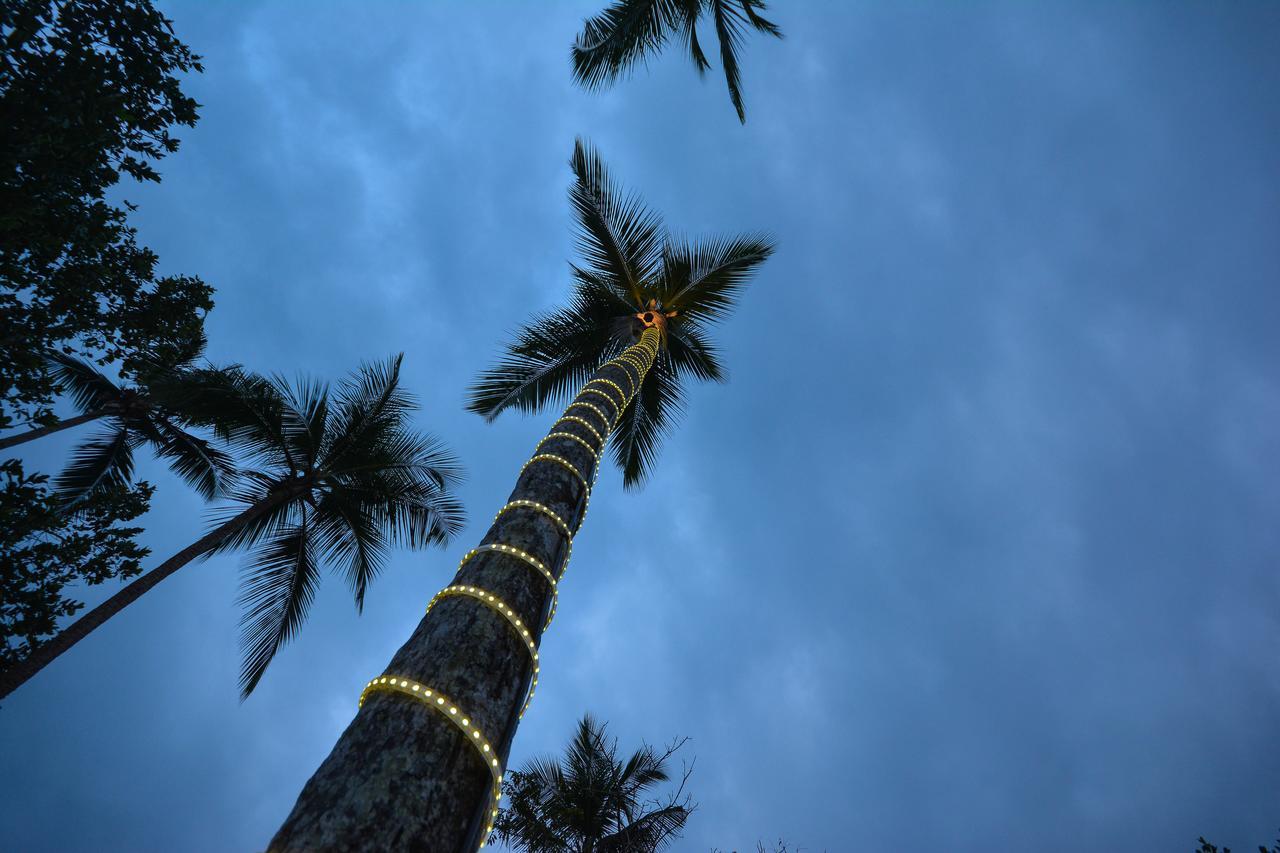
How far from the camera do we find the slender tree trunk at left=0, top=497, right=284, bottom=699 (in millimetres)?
5844

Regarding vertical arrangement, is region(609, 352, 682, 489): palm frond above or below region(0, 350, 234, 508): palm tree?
above

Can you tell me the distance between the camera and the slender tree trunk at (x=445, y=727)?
77.3 inches

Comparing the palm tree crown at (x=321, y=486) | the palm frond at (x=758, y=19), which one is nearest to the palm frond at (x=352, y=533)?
the palm tree crown at (x=321, y=486)

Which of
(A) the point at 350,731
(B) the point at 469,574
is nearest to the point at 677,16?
(B) the point at 469,574

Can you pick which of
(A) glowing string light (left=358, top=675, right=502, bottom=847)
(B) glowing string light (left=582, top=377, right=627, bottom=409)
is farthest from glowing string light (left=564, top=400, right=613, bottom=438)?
(A) glowing string light (left=358, top=675, right=502, bottom=847)

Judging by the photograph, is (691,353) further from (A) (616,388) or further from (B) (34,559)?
(B) (34,559)

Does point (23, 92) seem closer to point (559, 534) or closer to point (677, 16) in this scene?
point (559, 534)

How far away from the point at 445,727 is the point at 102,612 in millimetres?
7871

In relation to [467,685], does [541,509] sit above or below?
above

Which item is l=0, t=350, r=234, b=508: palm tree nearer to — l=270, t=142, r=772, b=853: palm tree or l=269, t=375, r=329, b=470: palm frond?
l=269, t=375, r=329, b=470: palm frond

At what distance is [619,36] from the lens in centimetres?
805

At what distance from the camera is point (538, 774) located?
37.9ft

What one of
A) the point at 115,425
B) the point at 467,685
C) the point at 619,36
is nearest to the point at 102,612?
the point at 115,425

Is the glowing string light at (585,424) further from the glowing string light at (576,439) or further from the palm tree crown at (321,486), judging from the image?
the palm tree crown at (321,486)
